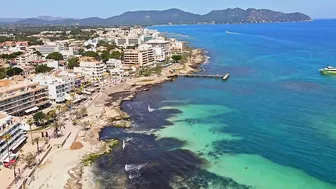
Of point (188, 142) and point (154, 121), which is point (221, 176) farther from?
point (154, 121)

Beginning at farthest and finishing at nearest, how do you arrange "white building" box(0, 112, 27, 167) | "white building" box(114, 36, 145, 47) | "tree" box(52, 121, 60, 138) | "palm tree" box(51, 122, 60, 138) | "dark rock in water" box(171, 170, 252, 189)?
1. "white building" box(114, 36, 145, 47)
2. "palm tree" box(51, 122, 60, 138)
3. "tree" box(52, 121, 60, 138)
4. "white building" box(0, 112, 27, 167)
5. "dark rock in water" box(171, 170, 252, 189)

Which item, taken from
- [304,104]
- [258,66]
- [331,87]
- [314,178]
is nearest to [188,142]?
[314,178]

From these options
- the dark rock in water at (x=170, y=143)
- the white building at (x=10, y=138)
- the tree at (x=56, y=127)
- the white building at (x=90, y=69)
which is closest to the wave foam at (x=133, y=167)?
the dark rock in water at (x=170, y=143)

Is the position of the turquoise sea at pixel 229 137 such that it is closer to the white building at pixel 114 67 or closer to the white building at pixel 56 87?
the white building at pixel 56 87

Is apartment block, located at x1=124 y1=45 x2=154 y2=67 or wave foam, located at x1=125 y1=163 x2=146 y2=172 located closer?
wave foam, located at x1=125 y1=163 x2=146 y2=172

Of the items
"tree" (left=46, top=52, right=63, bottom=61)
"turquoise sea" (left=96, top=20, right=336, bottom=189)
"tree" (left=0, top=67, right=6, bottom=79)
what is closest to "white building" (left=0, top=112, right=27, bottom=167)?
"turquoise sea" (left=96, top=20, right=336, bottom=189)

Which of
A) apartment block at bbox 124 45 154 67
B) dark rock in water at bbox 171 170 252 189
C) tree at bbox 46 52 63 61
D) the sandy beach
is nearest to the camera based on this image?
dark rock in water at bbox 171 170 252 189

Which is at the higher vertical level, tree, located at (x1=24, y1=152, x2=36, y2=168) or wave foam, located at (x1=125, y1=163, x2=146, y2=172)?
tree, located at (x1=24, y1=152, x2=36, y2=168)

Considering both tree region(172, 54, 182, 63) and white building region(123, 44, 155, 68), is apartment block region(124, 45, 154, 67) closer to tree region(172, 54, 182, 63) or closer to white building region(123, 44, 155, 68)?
white building region(123, 44, 155, 68)
